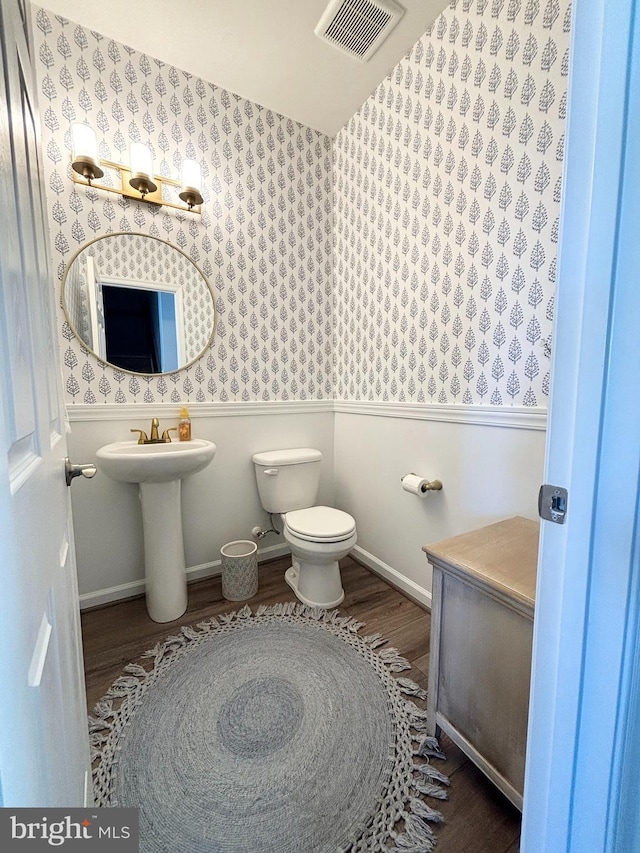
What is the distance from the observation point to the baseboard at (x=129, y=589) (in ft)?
5.51

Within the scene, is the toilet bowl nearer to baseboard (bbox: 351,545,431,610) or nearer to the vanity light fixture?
baseboard (bbox: 351,545,431,610)

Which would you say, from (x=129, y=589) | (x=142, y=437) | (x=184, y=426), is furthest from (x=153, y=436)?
(x=129, y=589)

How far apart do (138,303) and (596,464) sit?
190cm

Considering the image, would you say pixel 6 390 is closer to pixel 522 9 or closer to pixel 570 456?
pixel 570 456

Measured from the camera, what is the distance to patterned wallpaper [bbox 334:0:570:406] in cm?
114

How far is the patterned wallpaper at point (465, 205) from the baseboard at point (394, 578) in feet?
3.06

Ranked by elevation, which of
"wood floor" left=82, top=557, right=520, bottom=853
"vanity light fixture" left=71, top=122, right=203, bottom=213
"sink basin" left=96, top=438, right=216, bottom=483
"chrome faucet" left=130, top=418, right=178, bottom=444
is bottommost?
"wood floor" left=82, top=557, right=520, bottom=853

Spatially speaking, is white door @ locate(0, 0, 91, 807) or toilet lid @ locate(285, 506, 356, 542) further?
toilet lid @ locate(285, 506, 356, 542)

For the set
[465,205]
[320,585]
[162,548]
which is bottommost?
[320,585]

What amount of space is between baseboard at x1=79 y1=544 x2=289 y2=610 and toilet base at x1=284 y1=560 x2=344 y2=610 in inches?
19.6

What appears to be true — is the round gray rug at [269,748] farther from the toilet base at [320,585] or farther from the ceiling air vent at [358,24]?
the ceiling air vent at [358,24]

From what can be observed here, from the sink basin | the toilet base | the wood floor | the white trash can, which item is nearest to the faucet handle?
the sink basin

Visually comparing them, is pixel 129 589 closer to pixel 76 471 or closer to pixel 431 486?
pixel 76 471

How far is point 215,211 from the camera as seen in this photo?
182cm
